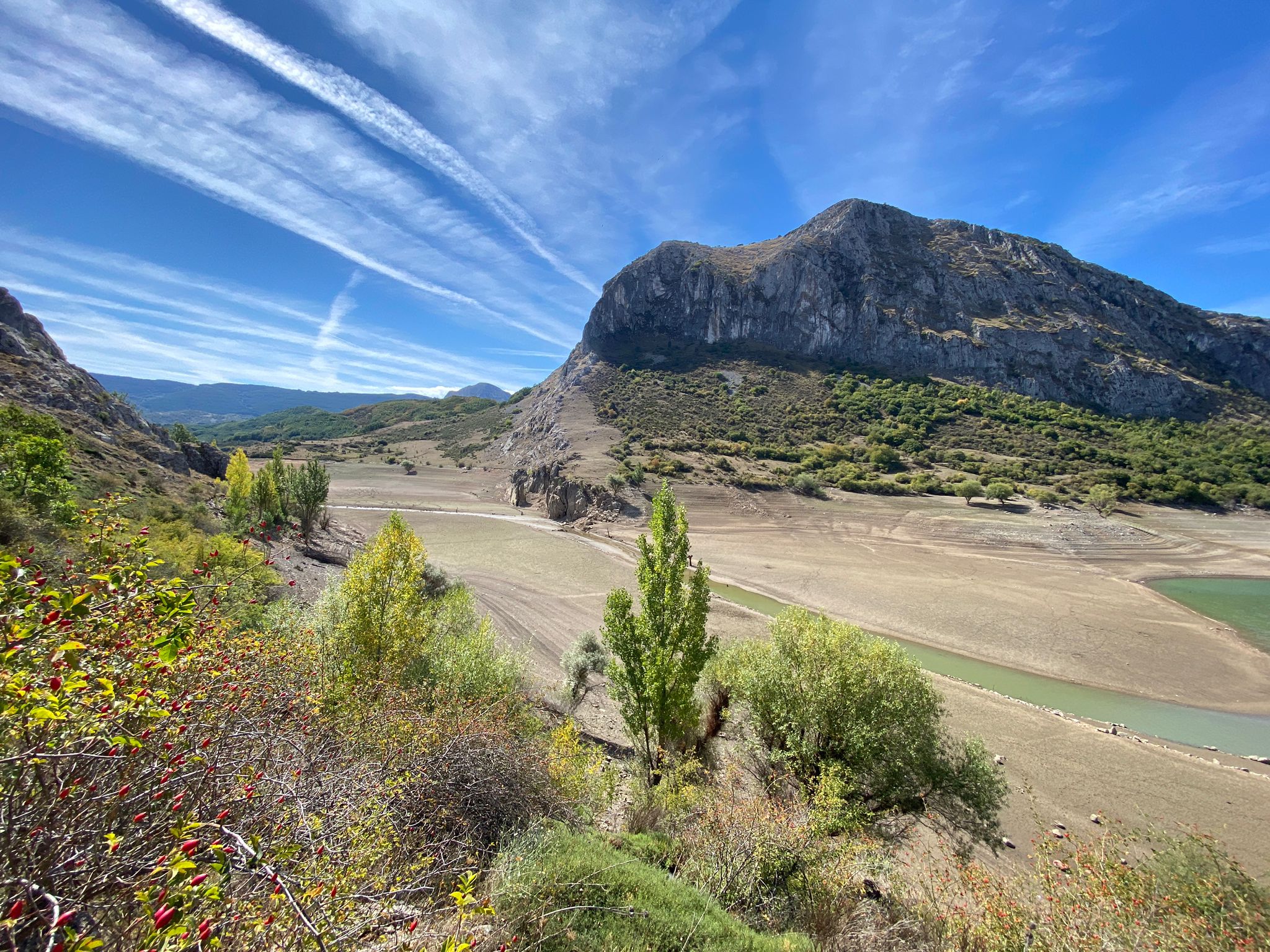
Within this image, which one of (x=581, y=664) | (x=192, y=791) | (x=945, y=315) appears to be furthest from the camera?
(x=945, y=315)

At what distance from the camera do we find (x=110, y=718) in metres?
3.35

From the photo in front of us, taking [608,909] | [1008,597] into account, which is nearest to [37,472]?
[608,909]

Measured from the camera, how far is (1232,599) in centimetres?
3475

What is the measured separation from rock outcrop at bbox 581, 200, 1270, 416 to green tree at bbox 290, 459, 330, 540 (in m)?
93.1

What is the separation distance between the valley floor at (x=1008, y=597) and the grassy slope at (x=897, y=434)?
8733mm

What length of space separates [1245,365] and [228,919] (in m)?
174

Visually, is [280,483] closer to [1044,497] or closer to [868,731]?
[868,731]

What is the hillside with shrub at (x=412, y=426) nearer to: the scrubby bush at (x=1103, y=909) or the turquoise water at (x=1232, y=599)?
the turquoise water at (x=1232, y=599)

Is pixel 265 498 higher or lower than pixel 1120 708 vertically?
higher

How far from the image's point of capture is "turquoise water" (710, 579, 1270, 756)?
62.2 ft

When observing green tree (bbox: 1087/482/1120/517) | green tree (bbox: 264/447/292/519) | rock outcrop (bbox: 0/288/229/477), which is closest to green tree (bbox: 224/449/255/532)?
green tree (bbox: 264/447/292/519)

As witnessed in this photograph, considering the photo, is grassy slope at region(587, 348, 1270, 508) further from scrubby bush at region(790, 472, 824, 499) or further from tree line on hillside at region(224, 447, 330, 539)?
tree line on hillside at region(224, 447, 330, 539)

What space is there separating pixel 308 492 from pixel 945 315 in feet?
433

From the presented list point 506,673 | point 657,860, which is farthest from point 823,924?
point 506,673
